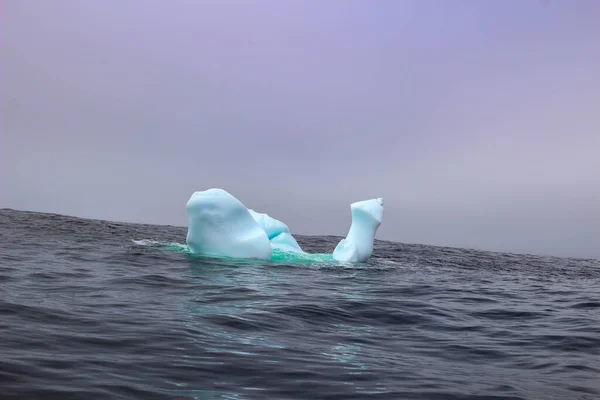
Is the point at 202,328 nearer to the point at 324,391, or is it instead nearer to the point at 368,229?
the point at 324,391

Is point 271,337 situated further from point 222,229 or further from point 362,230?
point 362,230

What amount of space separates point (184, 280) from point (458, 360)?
6171 millimetres

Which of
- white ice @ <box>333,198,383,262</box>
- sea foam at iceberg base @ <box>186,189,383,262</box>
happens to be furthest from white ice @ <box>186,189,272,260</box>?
white ice @ <box>333,198,383,262</box>

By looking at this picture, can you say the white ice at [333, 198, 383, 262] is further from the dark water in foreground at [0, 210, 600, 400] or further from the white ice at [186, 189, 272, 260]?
the dark water in foreground at [0, 210, 600, 400]

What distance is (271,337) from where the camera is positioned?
674 cm

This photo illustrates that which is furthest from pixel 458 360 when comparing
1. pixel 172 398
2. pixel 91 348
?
pixel 91 348

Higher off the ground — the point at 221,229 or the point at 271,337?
the point at 221,229

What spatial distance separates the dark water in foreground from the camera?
191 inches

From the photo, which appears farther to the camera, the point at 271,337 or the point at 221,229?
the point at 221,229

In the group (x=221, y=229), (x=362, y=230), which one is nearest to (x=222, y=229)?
(x=221, y=229)

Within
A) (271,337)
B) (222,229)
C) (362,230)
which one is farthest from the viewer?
(362,230)

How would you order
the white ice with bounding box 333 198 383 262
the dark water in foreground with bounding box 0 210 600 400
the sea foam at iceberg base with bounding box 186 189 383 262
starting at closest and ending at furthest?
1. the dark water in foreground with bounding box 0 210 600 400
2. the sea foam at iceberg base with bounding box 186 189 383 262
3. the white ice with bounding box 333 198 383 262

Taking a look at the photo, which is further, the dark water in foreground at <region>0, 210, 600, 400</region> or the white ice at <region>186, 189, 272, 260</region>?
the white ice at <region>186, 189, 272, 260</region>

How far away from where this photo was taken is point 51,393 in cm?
423
